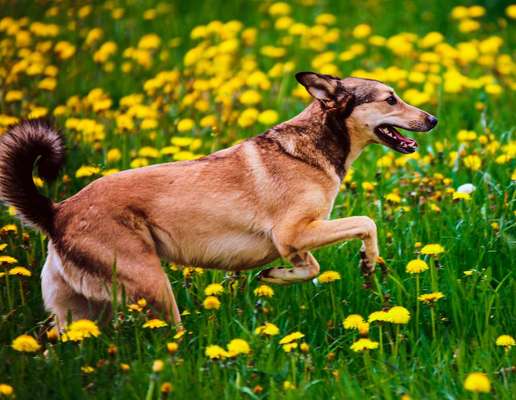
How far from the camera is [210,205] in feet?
17.1

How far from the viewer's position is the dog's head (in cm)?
548

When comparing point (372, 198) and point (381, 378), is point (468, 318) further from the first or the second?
point (372, 198)

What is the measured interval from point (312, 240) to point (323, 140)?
625 millimetres

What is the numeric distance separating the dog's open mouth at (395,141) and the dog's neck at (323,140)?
0.13m

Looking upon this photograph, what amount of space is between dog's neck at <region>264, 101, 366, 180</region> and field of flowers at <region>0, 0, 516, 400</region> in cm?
62

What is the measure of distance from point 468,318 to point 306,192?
1.07 metres

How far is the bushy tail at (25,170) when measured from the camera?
502cm

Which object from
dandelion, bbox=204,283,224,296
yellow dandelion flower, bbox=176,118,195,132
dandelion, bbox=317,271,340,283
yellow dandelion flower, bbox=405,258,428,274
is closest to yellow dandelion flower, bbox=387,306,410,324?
yellow dandelion flower, bbox=405,258,428,274

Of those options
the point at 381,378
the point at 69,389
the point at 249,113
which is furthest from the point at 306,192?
the point at 249,113

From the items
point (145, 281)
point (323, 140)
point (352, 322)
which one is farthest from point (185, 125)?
point (352, 322)

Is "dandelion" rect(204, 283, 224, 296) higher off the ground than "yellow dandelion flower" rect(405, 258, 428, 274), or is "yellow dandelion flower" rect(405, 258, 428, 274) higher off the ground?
"yellow dandelion flower" rect(405, 258, 428, 274)

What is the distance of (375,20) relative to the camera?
1087cm

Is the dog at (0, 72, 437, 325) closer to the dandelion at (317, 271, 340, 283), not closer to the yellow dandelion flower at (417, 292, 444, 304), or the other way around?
the dandelion at (317, 271, 340, 283)

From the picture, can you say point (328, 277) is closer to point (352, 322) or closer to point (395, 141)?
point (352, 322)
